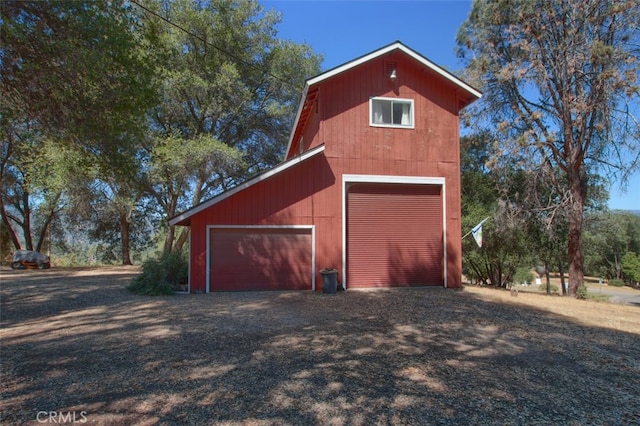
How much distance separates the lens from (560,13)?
1588 cm

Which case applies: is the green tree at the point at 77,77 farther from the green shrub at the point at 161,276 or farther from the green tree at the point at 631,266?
the green tree at the point at 631,266

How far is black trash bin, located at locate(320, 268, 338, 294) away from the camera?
12.1 m

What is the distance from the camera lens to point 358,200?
13.3 metres

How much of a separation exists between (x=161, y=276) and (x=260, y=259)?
9.92ft

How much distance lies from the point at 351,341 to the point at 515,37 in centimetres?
1613

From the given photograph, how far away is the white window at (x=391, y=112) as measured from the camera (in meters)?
13.5

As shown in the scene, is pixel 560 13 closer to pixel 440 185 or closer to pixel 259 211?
pixel 440 185

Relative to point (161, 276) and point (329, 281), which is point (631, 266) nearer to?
point (329, 281)

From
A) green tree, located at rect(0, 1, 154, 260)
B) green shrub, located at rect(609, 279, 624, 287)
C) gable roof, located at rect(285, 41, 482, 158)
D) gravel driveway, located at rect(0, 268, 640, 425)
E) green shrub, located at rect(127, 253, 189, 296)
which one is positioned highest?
gable roof, located at rect(285, 41, 482, 158)

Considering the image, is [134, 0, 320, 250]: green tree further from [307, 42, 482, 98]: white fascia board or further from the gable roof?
[307, 42, 482, 98]: white fascia board

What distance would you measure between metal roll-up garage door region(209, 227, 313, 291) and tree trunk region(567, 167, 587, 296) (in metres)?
11.4

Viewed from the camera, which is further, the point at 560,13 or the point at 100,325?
the point at 560,13

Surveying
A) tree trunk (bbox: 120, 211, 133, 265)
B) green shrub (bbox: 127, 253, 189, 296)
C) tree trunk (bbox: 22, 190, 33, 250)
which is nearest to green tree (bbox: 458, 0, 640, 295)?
green shrub (bbox: 127, 253, 189, 296)

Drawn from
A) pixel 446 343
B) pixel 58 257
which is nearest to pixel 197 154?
pixel 446 343
